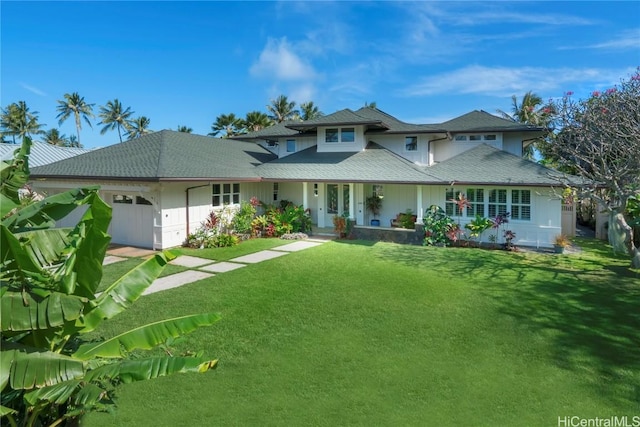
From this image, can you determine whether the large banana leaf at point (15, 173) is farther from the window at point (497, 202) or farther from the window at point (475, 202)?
the window at point (497, 202)

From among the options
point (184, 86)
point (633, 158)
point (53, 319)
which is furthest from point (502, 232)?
point (184, 86)

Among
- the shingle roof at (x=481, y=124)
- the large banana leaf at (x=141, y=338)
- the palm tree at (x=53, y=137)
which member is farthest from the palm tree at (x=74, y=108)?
the large banana leaf at (x=141, y=338)

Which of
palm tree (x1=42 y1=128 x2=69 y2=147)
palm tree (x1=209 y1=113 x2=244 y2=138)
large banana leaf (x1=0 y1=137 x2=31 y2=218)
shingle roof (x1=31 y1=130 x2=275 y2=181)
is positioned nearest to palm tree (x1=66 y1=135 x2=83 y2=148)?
palm tree (x1=42 y1=128 x2=69 y2=147)

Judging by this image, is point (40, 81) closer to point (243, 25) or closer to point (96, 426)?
point (243, 25)

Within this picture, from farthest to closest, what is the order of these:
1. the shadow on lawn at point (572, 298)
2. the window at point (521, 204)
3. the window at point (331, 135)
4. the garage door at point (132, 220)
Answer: the window at point (331, 135) → the window at point (521, 204) → the garage door at point (132, 220) → the shadow on lawn at point (572, 298)

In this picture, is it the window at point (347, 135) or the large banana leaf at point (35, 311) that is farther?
the window at point (347, 135)

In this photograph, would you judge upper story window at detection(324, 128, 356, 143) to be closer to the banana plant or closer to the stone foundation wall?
the stone foundation wall
